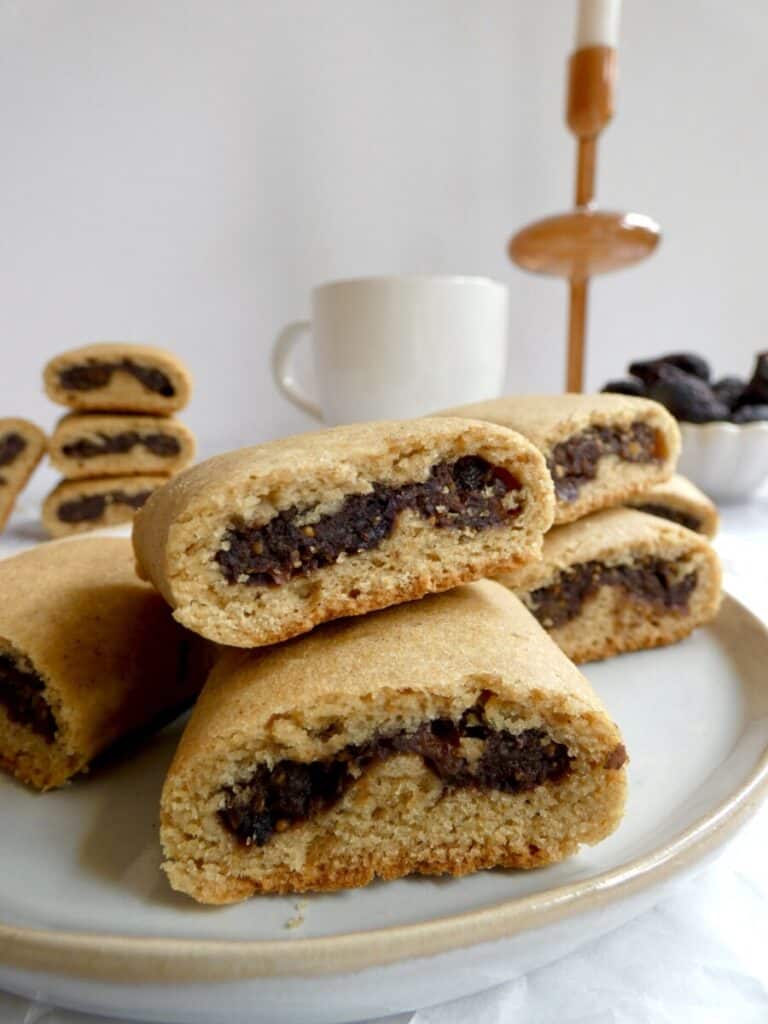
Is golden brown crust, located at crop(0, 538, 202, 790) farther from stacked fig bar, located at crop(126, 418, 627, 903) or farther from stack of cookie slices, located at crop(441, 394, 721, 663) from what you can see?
stack of cookie slices, located at crop(441, 394, 721, 663)

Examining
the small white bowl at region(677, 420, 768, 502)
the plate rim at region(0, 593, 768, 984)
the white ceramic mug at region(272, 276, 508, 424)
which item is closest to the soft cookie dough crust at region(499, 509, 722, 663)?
the plate rim at region(0, 593, 768, 984)

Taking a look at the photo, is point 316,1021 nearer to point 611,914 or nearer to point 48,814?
point 611,914

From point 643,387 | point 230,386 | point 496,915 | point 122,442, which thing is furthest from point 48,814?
point 230,386

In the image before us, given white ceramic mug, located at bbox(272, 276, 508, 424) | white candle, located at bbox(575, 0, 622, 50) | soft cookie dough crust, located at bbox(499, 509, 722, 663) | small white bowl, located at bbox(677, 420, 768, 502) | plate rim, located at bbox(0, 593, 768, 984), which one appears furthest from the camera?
white candle, located at bbox(575, 0, 622, 50)

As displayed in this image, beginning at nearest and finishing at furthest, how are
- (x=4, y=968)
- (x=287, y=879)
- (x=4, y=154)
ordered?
1. (x=4, y=968)
2. (x=287, y=879)
3. (x=4, y=154)

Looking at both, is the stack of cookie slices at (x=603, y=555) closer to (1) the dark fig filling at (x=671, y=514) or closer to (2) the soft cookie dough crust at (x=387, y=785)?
(1) the dark fig filling at (x=671, y=514)

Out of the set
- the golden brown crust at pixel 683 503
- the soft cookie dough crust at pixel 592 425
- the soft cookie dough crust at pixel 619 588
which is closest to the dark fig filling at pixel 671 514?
the golden brown crust at pixel 683 503

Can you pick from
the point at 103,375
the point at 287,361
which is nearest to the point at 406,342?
the point at 287,361

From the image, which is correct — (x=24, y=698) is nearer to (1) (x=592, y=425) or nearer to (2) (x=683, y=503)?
(1) (x=592, y=425)
